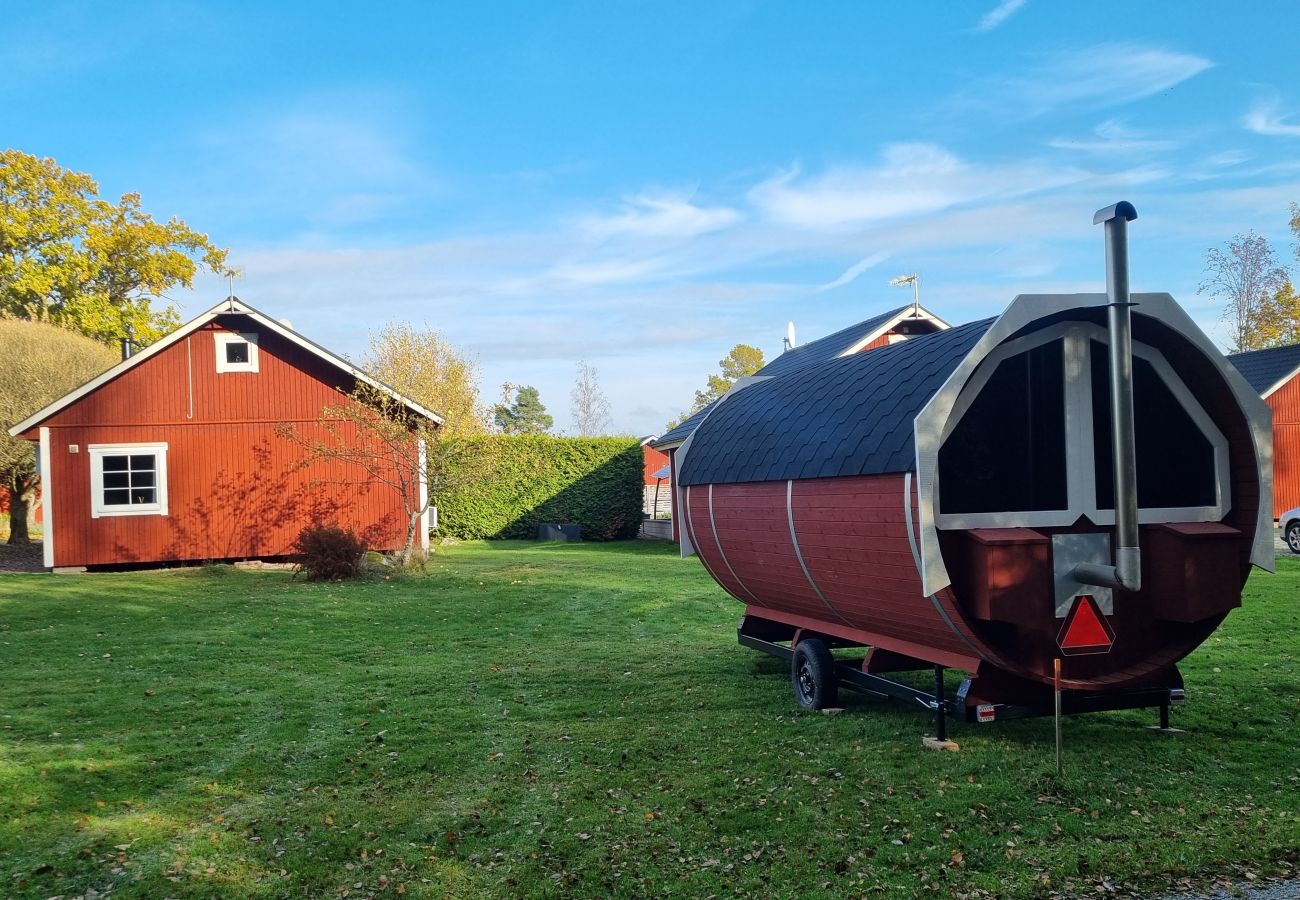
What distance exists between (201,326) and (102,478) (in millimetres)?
4027

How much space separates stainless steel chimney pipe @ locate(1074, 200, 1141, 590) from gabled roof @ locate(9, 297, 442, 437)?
18092 mm

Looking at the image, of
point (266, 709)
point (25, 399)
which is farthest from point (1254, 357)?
point (25, 399)

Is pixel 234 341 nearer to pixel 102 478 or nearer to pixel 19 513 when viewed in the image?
pixel 102 478

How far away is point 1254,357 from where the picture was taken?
1299 inches

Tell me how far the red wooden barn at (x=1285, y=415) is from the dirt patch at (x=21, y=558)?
3322cm

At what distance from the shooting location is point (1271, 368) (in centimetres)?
3097

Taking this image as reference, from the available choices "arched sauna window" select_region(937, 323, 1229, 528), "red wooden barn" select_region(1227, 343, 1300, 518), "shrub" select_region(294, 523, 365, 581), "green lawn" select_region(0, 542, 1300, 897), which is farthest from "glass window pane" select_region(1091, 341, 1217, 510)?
"red wooden barn" select_region(1227, 343, 1300, 518)

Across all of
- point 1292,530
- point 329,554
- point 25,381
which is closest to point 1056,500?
point 329,554


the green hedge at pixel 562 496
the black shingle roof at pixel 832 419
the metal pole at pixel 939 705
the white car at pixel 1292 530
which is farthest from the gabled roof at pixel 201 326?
the white car at pixel 1292 530

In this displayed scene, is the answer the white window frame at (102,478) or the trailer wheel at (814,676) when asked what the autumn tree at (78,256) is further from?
the trailer wheel at (814,676)

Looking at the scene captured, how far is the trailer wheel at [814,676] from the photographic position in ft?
28.4

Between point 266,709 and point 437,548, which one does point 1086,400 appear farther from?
point 437,548

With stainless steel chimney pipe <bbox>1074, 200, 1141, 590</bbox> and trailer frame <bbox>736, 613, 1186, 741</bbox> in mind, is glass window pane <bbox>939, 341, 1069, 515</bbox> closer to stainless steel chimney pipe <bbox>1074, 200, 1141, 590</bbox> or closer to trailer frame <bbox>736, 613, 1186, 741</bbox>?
stainless steel chimney pipe <bbox>1074, 200, 1141, 590</bbox>

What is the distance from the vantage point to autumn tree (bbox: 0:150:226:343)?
4019cm
